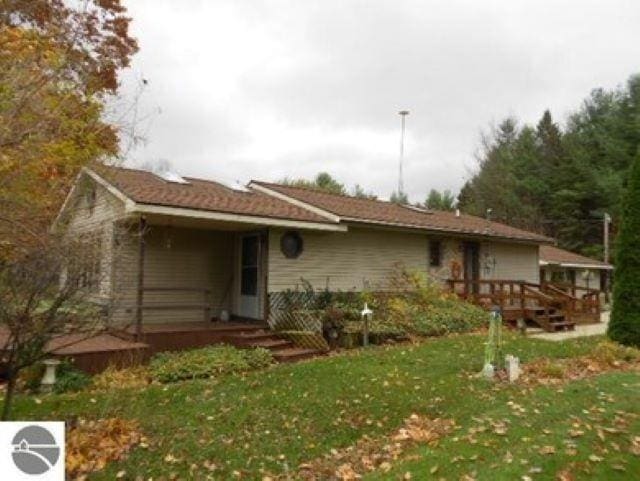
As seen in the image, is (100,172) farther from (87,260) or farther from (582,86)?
(582,86)

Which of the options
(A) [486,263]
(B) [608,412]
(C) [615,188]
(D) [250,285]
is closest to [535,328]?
(A) [486,263]

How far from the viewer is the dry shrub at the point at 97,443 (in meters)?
6.23

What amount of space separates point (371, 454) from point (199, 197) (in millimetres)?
8701

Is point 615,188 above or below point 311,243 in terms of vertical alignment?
above

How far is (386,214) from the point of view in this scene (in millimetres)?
18578

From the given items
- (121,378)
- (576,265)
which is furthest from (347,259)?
(576,265)

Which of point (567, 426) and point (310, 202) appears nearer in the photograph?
point (567, 426)

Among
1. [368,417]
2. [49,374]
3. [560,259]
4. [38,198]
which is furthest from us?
[560,259]

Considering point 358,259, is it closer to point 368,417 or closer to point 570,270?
point 368,417

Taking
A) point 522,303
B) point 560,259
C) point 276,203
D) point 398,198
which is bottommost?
point 522,303

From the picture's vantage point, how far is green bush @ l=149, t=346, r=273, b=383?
1024 cm

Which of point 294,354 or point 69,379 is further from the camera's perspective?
point 294,354

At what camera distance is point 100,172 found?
1289 centimetres

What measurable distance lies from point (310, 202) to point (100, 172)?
600 centimetres
